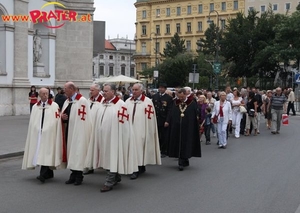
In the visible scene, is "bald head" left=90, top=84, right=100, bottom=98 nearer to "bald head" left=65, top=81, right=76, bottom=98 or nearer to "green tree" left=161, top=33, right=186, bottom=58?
"bald head" left=65, top=81, right=76, bottom=98

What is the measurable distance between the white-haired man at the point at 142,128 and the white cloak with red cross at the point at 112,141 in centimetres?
94

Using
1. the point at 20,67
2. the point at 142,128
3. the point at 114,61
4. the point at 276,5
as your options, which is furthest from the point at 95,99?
the point at 114,61

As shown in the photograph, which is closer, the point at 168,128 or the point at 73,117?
the point at 73,117

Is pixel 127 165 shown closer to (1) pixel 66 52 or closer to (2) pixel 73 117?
(2) pixel 73 117

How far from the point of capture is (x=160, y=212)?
6.62 metres

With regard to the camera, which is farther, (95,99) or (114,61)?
(114,61)

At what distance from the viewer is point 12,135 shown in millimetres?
15258

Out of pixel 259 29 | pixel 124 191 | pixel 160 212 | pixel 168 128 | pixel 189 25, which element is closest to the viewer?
pixel 160 212

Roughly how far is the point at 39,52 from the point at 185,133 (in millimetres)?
16663

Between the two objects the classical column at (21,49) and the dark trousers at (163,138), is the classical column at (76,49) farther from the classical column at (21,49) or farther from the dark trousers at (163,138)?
the dark trousers at (163,138)

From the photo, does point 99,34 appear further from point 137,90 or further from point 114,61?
point 114,61

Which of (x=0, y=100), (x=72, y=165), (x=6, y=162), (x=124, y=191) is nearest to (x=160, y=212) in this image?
(x=124, y=191)

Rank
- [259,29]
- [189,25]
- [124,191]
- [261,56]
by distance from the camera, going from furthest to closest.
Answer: [189,25] → [259,29] → [261,56] → [124,191]

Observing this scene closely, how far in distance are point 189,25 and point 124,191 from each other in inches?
3788
